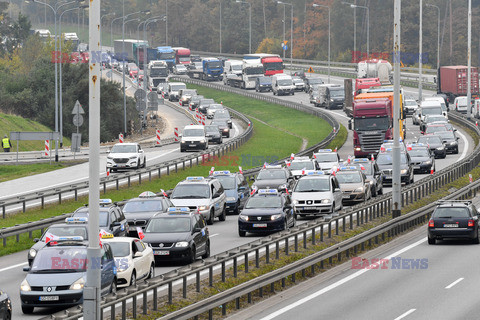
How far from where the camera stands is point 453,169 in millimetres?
49688

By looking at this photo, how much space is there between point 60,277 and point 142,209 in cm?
1322

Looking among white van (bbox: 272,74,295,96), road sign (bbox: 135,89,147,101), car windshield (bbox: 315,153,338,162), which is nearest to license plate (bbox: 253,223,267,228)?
car windshield (bbox: 315,153,338,162)

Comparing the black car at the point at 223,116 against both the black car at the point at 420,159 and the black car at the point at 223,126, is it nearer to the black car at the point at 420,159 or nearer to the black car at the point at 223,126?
the black car at the point at 223,126

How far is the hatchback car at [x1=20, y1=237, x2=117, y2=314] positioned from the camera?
2078 cm

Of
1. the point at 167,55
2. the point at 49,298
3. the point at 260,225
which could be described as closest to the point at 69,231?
the point at 49,298

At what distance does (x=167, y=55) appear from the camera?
142 metres

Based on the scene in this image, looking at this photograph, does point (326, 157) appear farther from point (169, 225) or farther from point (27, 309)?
point (27, 309)

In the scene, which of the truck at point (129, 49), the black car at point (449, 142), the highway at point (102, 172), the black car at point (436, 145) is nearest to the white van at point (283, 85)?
the highway at point (102, 172)

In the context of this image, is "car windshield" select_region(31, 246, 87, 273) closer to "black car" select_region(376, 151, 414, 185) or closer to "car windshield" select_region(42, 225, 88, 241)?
"car windshield" select_region(42, 225, 88, 241)

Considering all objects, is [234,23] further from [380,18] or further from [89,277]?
[89,277]

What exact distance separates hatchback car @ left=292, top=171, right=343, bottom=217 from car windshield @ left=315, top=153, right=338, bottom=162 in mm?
12782

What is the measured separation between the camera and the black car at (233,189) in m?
41.3

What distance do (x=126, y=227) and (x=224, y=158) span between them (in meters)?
29.9

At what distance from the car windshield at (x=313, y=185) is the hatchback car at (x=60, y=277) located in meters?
16.4
